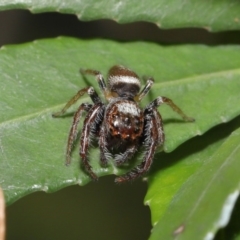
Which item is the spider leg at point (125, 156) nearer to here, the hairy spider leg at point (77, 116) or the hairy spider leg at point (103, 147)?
the hairy spider leg at point (103, 147)

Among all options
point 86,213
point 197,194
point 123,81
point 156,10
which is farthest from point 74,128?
point 86,213

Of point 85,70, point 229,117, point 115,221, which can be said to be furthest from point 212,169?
point 115,221

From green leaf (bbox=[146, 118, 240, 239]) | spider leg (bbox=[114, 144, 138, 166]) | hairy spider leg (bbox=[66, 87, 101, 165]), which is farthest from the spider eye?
green leaf (bbox=[146, 118, 240, 239])

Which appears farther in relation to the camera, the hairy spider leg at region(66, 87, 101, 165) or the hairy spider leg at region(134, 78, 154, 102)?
the hairy spider leg at region(134, 78, 154, 102)

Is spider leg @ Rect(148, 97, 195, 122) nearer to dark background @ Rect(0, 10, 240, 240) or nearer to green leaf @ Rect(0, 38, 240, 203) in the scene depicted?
green leaf @ Rect(0, 38, 240, 203)

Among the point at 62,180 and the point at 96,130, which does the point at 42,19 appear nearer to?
the point at 96,130

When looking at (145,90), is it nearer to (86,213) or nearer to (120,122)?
(120,122)

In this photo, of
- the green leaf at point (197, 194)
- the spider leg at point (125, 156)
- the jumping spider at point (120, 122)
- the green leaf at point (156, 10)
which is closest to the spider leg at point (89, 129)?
the jumping spider at point (120, 122)
